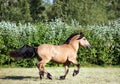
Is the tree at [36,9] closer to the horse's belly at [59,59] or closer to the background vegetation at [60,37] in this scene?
the background vegetation at [60,37]

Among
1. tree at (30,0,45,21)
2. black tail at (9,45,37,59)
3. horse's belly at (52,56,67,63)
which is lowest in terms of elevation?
tree at (30,0,45,21)

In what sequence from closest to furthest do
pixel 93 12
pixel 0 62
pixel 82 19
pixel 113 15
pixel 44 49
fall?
pixel 44 49, pixel 0 62, pixel 82 19, pixel 93 12, pixel 113 15

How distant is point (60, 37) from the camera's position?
74.4 feet

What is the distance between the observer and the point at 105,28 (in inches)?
920

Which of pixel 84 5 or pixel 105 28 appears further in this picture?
pixel 84 5

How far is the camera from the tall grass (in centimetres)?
2217

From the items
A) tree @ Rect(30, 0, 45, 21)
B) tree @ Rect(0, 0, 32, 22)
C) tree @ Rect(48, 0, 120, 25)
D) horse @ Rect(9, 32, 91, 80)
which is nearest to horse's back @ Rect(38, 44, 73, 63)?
horse @ Rect(9, 32, 91, 80)

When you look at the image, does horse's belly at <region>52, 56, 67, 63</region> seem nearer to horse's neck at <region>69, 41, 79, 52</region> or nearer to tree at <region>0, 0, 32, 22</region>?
horse's neck at <region>69, 41, 79, 52</region>

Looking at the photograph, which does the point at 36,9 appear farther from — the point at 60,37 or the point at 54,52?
the point at 54,52

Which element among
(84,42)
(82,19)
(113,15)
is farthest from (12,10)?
(84,42)

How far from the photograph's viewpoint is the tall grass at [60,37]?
72.7 feet

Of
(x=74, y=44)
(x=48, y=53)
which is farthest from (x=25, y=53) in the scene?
(x=74, y=44)

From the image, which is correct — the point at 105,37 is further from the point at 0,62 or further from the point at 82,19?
the point at 82,19

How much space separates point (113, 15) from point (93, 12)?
17.3m
